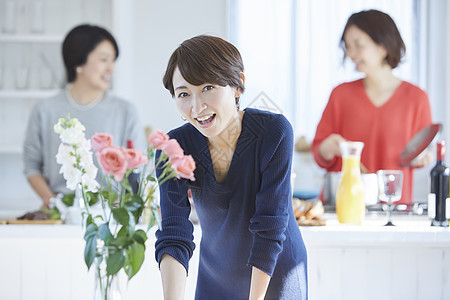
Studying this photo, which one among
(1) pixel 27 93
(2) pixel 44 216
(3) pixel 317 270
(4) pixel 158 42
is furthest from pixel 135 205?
(4) pixel 158 42

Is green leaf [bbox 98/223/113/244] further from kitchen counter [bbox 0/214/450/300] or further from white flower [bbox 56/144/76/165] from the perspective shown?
kitchen counter [bbox 0/214/450/300]

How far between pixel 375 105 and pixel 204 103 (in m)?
1.69

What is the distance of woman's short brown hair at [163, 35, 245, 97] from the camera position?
1165 millimetres

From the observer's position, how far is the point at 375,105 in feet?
8.87

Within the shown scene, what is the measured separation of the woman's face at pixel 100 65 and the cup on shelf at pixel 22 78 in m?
0.99

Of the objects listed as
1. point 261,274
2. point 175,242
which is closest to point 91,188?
point 175,242

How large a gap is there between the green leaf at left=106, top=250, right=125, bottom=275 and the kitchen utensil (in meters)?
1.47

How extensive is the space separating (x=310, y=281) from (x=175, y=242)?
64 centimetres

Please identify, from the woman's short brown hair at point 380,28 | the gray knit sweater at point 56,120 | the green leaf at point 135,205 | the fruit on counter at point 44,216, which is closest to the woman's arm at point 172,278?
the green leaf at point 135,205

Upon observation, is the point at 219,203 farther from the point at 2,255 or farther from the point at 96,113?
the point at 96,113

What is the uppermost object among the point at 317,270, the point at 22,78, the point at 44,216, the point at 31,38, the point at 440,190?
the point at 31,38

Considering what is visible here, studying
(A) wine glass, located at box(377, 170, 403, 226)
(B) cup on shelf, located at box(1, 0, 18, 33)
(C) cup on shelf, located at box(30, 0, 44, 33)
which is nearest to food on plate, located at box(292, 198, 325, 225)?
(A) wine glass, located at box(377, 170, 403, 226)

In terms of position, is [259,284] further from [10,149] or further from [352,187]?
[10,149]

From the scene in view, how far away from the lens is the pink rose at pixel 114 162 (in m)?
0.92
